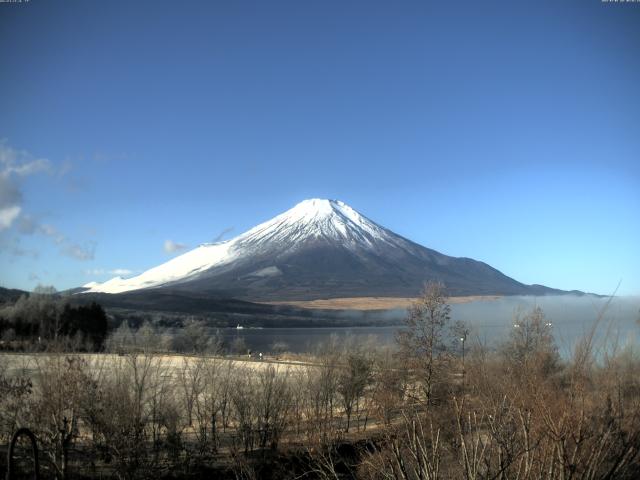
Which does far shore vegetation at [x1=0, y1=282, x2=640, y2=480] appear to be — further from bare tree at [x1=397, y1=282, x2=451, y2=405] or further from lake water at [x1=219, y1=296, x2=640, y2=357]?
lake water at [x1=219, y1=296, x2=640, y2=357]

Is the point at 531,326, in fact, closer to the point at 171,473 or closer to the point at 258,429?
the point at 258,429

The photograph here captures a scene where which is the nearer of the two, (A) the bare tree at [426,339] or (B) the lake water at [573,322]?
(B) the lake water at [573,322]

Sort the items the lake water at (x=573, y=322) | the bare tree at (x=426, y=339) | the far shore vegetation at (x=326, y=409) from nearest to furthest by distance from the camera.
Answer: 1. the lake water at (x=573, y=322)
2. the far shore vegetation at (x=326, y=409)
3. the bare tree at (x=426, y=339)

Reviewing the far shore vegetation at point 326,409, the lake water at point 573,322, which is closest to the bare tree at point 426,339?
the far shore vegetation at point 326,409

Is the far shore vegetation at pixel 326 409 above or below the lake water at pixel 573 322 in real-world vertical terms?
below

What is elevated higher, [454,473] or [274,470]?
[454,473]

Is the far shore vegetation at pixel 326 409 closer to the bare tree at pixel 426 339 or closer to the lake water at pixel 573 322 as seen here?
the bare tree at pixel 426 339

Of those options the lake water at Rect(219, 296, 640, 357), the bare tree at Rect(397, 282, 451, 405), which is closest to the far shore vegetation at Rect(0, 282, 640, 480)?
the bare tree at Rect(397, 282, 451, 405)

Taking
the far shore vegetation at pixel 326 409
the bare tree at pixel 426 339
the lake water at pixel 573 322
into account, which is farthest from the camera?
the bare tree at pixel 426 339

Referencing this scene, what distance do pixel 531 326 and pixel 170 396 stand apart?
2067 cm

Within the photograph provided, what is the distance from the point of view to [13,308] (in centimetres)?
7306

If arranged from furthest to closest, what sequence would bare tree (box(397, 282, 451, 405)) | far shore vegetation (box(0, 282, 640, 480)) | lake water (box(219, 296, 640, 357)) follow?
1. bare tree (box(397, 282, 451, 405))
2. far shore vegetation (box(0, 282, 640, 480))
3. lake water (box(219, 296, 640, 357))

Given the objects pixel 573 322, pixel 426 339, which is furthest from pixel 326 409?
pixel 573 322

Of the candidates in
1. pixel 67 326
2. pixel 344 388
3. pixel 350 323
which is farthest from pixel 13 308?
pixel 350 323
